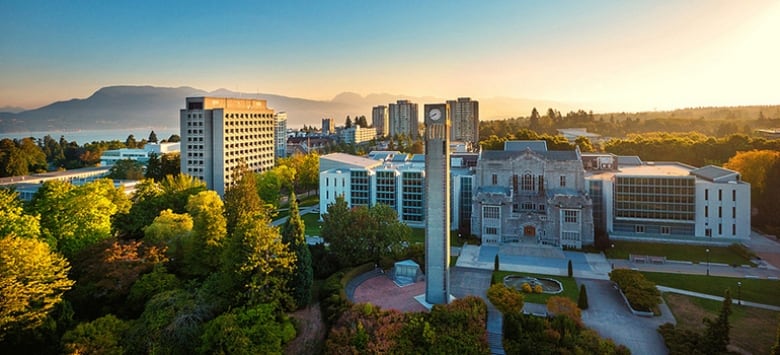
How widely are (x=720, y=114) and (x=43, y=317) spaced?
240m

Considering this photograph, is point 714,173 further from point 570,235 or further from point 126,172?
point 126,172

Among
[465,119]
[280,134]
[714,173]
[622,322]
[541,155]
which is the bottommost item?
[622,322]

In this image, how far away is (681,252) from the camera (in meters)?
41.4

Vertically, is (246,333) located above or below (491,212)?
below

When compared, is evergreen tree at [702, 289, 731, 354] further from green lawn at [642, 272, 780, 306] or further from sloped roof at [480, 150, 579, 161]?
sloped roof at [480, 150, 579, 161]

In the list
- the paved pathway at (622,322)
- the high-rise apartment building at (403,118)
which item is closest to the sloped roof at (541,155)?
the paved pathway at (622,322)

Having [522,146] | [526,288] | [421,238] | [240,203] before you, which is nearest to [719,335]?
[526,288]

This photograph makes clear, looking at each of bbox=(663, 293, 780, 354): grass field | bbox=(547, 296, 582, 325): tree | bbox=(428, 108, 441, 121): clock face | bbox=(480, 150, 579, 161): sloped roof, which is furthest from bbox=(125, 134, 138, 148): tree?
bbox=(663, 293, 780, 354): grass field

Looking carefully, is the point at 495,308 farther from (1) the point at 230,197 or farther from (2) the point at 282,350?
(1) the point at 230,197

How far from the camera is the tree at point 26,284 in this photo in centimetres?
2189

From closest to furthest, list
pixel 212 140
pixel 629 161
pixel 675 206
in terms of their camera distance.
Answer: pixel 675 206, pixel 629 161, pixel 212 140

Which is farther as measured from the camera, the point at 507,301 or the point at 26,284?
the point at 507,301

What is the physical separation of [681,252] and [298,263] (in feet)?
119

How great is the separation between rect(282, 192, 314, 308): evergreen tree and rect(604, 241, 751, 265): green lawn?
95.2ft
